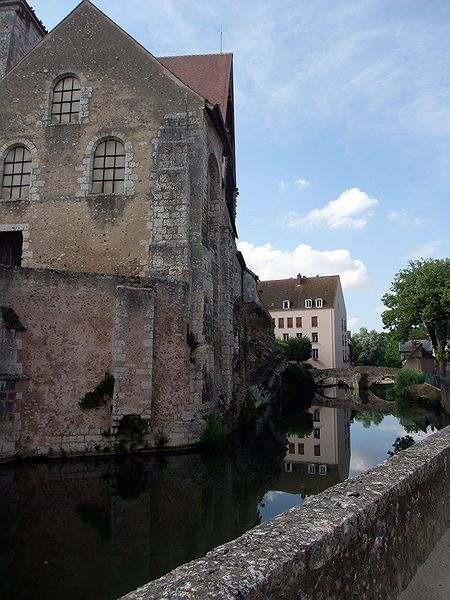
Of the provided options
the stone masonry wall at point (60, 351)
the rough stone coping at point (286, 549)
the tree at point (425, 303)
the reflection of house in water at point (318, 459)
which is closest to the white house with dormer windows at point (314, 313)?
the tree at point (425, 303)

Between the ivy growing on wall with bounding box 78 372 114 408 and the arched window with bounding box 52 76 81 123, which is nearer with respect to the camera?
the ivy growing on wall with bounding box 78 372 114 408

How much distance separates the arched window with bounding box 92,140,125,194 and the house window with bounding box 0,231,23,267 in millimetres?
3351

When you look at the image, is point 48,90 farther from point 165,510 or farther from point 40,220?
point 165,510

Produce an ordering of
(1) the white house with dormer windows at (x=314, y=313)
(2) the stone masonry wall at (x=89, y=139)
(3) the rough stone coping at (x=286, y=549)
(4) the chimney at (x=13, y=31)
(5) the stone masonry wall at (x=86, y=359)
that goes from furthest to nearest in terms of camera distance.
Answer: (1) the white house with dormer windows at (x=314, y=313)
(4) the chimney at (x=13, y=31)
(2) the stone masonry wall at (x=89, y=139)
(5) the stone masonry wall at (x=86, y=359)
(3) the rough stone coping at (x=286, y=549)

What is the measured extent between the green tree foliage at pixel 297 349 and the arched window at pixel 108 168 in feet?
117

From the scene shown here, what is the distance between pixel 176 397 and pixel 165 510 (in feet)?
15.0

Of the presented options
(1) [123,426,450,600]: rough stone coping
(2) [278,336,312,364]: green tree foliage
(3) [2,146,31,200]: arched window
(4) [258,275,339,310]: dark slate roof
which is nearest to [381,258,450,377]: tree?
(2) [278,336,312,364]: green tree foliage

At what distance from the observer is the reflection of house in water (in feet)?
36.1

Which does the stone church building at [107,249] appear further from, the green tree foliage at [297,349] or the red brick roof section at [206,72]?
the green tree foliage at [297,349]

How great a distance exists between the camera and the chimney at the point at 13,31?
20.3 m

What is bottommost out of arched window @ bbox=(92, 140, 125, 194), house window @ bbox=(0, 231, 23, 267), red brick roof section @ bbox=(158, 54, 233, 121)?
house window @ bbox=(0, 231, 23, 267)

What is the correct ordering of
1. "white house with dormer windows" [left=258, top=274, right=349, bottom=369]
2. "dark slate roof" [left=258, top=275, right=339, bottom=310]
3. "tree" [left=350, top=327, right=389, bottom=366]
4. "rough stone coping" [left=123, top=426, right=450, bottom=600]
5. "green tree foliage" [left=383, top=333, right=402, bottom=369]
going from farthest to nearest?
1. "tree" [left=350, top=327, right=389, bottom=366]
2. "green tree foliage" [left=383, top=333, right=402, bottom=369]
3. "dark slate roof" [left=258, top=275, right=339, bottom=310]
4. "white house with dormer windows" [left=258, top=274, right=349, bottom=369]
5. "rough stone coping" [left=123, top=426, right=450, bottom=600]

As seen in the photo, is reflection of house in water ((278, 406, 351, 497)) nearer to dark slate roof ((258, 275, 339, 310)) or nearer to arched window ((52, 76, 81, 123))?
arched window ((52, 76, 81, 123))

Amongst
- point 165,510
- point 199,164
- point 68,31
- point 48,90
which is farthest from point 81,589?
point 68,31
